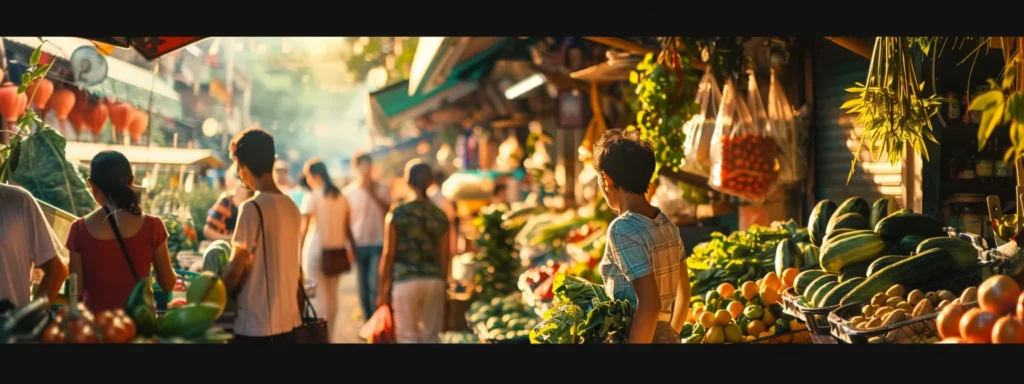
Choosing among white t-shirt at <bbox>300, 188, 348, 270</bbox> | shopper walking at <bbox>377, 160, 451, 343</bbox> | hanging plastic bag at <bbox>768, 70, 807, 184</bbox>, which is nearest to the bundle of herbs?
hanging plastic bag at <bbox>768, 70, 807, 184</bbox>

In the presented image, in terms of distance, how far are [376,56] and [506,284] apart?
1542cm

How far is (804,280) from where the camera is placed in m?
5.13

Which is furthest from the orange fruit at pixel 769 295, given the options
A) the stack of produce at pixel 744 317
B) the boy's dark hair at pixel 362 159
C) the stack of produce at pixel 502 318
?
the boy's dark hair at pixel 362 159

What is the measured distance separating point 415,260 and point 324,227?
1.78 metres

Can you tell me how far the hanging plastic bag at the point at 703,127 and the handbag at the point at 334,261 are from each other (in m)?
4.30

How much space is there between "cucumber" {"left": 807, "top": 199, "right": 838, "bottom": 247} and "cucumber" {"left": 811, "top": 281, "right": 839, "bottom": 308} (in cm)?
91

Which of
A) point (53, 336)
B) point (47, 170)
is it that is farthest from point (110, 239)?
point (53, 336)

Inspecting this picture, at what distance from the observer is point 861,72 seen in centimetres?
659

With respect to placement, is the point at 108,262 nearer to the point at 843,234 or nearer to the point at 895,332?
the point at 895,332

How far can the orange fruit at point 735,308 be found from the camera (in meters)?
5.62

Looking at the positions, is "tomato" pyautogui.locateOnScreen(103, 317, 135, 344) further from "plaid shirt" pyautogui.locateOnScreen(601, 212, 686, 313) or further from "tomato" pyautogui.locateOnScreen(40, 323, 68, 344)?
"plaid shirt" pyautogui.locateOnScreen(601, 212, 686, 313)

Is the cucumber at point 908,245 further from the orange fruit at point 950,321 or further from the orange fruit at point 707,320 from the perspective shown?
the orange fruit at point 950,321

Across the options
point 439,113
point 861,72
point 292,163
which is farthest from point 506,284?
point 292,163
